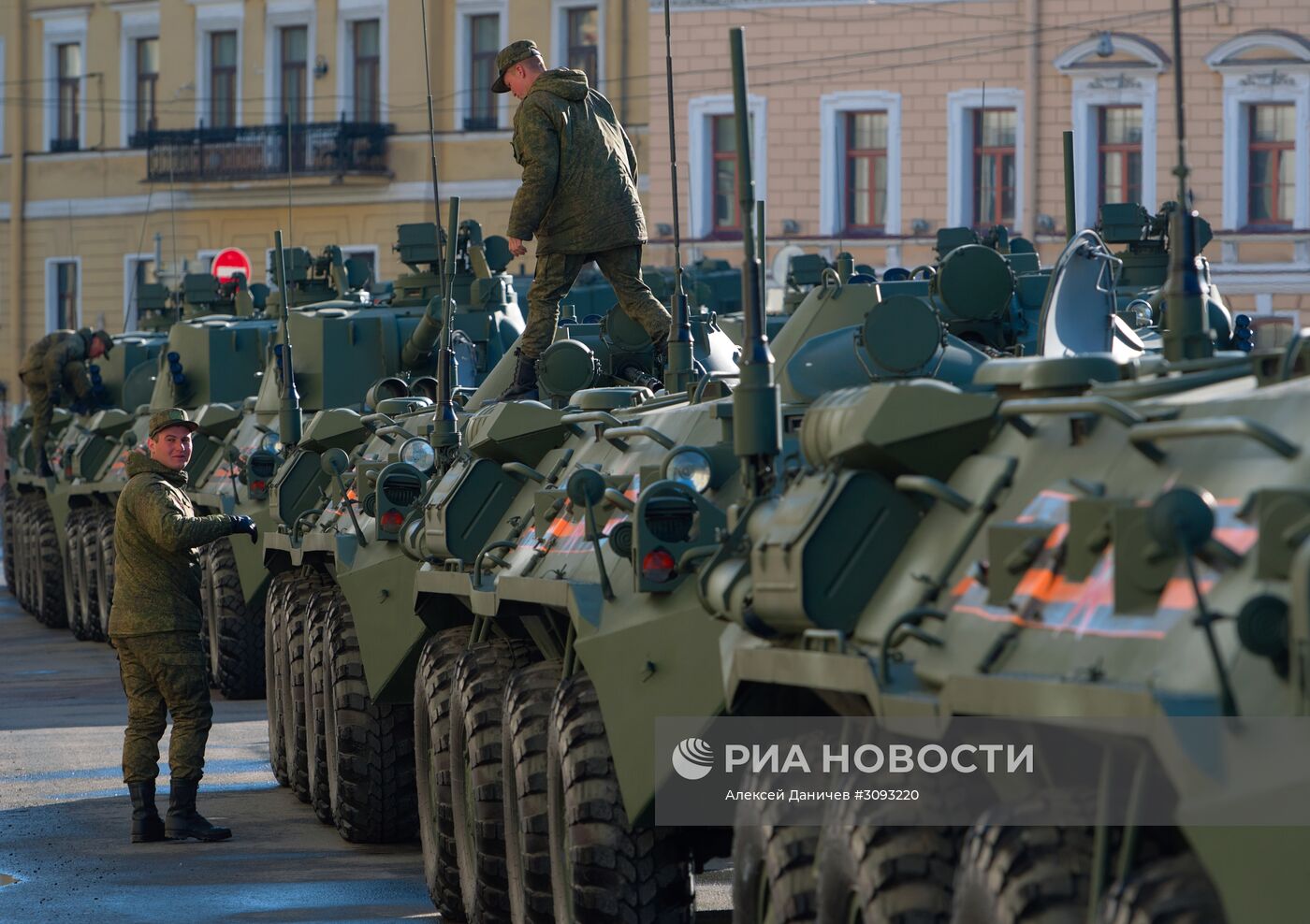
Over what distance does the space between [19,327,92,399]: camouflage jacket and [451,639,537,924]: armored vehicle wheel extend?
57.1ft

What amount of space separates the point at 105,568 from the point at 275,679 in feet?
26.8

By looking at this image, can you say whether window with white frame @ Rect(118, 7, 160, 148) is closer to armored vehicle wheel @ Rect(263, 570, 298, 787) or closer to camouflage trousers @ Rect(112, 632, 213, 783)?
armored vehicle wheel @ Rect(263, 570, 298, 787)

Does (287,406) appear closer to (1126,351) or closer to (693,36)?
(1126,351)

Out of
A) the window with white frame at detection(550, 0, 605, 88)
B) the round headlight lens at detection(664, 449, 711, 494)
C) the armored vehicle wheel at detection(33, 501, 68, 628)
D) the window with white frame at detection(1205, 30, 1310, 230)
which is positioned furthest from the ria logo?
the window with white frame at detection(550, 0, 605, 88)

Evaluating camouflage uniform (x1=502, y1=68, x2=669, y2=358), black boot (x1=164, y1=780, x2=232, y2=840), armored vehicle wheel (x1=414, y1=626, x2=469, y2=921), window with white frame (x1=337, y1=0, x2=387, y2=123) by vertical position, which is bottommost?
black boot (x1=164, y1=780, x2=232, y2=840)

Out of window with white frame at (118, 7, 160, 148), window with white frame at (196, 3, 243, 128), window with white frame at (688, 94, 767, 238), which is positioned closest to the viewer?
window with white frame at (688, 94, 767, 238)

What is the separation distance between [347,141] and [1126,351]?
32545 mm

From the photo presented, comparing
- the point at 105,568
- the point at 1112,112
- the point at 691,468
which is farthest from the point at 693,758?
the point at 1112,112

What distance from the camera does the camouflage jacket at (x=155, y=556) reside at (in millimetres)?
11820

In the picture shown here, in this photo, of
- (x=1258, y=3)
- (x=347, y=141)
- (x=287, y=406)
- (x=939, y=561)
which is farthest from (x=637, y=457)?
(x=347, y=141)

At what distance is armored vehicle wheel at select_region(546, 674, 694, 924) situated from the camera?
7914mm

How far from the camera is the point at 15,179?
44531 millimetres

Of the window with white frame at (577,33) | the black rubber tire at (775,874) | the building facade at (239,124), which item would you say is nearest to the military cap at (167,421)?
the black rubber tire at (775,874)

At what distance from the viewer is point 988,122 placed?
36281 mm
